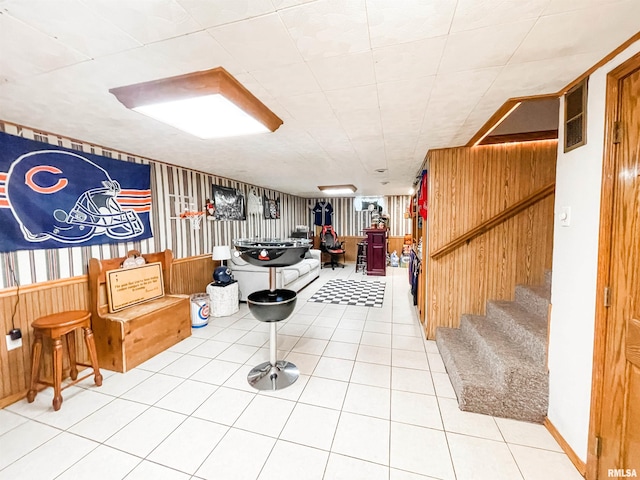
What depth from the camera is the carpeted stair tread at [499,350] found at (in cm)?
194

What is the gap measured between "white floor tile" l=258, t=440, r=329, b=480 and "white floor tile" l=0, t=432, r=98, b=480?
4.02ft

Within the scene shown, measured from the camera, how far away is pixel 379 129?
8.11 ft

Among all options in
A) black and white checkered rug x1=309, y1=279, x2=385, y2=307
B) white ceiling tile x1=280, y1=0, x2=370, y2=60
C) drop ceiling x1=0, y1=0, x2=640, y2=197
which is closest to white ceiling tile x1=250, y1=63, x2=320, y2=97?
drop ceiling x1=0, y1=0, x2=640, y2=197

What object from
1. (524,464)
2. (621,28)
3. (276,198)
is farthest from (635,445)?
(276,198)

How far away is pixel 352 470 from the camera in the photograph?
1544mm

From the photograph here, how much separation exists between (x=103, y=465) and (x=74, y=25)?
2.40 meters

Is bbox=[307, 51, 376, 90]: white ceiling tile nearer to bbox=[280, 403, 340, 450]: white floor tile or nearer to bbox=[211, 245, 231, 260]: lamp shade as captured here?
bbox=[280, 403, 340, 450]: white floor tile

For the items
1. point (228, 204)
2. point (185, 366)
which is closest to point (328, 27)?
point (185, 366)

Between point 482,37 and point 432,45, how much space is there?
22 cm

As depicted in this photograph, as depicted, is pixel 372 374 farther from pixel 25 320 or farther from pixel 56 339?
pixel 25 320

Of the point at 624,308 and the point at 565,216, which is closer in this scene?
the point at 624,308

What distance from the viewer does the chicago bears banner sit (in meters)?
2.20

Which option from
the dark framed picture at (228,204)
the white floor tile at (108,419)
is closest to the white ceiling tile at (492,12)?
the white floor tile at (108,419)

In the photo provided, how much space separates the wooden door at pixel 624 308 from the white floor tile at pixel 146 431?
106 inches
